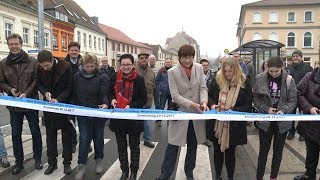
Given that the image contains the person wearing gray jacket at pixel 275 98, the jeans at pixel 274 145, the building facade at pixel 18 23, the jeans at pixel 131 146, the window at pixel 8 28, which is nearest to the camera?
the person wearing gray jacket at pixel 275 98

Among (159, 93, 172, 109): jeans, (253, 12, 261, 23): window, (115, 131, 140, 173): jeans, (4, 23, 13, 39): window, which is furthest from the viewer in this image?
(253, 12, 261, 23): window

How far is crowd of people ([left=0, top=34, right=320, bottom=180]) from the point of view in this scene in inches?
197

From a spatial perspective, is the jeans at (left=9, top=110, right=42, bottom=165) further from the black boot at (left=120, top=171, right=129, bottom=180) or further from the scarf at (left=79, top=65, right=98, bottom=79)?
the black boot at (left=120, top=171, right=129, bottom=180)

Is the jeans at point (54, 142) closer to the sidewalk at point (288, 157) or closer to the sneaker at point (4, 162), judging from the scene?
the sneaker at point (4, 162)

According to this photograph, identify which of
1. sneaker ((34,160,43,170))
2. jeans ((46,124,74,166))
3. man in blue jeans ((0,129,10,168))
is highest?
jeans ((46,124,74,166))

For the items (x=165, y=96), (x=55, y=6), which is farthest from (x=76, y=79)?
(x=55, y=6)

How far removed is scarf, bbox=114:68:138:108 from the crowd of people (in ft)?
0.05

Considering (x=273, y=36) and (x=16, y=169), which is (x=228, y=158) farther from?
(x=273, y=36)

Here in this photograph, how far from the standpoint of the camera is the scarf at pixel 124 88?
5320mm

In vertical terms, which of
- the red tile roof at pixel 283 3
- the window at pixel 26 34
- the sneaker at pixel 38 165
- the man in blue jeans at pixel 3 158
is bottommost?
the sneaker at pixel 38 165

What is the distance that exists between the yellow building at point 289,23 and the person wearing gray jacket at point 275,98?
6491 centimetres

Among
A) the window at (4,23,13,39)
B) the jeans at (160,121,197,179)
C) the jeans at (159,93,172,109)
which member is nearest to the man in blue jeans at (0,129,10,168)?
the jeans at (160,121,197,179)

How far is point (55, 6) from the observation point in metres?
43.7

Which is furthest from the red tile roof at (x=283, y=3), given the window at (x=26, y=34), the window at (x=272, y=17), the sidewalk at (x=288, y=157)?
the sidewalk at (x=288, y=157)
